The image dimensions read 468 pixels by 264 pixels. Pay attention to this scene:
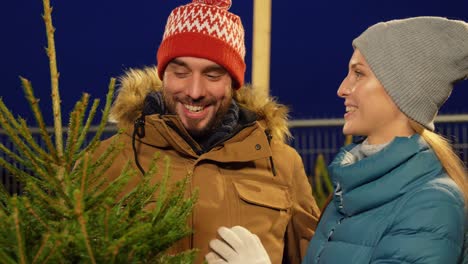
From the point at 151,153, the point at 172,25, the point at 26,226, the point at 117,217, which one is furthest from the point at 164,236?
the point at 172,25

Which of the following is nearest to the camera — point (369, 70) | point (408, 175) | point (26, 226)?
point (26, 226)

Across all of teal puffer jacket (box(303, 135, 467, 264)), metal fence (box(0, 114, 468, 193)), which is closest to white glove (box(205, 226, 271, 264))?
teal puffer jacket (box(303, 135, 467, 264))

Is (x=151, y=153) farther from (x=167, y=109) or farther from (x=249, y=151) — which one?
(x=249, y=151)

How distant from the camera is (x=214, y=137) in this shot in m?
2.78

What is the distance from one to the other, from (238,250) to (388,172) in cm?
55

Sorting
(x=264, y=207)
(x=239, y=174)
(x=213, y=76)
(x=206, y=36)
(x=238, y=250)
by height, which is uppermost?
(x=206, y=36)

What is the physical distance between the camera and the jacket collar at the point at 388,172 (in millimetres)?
1860

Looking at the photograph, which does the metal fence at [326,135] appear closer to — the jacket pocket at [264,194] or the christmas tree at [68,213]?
the jacket pocket at [264,194]

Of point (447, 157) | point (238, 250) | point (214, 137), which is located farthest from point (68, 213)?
point (214, 137)

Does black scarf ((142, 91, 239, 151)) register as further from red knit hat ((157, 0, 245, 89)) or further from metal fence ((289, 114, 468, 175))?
metal fence ((289, 114, 468, 175))

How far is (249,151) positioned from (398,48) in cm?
94

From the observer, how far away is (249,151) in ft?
8.96

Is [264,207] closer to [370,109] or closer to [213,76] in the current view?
[213,76]

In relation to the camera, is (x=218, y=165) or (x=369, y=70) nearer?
(x=369, y=70)
